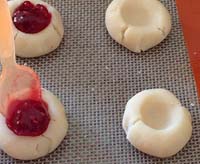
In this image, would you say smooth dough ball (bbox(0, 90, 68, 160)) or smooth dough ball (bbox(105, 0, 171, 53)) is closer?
smooth dough ball (bbox(0, 90, 68, 160))

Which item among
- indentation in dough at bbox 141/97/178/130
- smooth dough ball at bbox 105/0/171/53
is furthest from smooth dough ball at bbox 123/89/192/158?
smooth dough ball at bbox 105/0/171/53

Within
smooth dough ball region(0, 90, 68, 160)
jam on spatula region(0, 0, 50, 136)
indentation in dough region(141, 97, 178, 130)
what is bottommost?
smooth dough ball region(0, 90, 68, 160)

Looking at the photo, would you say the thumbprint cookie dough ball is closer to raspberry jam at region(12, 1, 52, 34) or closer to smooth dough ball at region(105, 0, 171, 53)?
raspberry jam at region(12, 1, 52, 34)

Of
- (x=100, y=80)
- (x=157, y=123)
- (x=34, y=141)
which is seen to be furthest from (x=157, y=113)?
(x=34, y=141)

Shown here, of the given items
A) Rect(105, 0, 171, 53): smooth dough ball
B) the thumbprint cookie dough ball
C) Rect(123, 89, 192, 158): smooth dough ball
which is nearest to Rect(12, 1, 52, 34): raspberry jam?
the thumbprint cookie dough ball

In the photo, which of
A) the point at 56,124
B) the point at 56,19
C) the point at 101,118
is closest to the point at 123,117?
the point at 101,118

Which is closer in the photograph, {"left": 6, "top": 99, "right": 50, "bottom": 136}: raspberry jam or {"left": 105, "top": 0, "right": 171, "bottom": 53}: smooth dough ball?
{"left": 6, "top": 99, "right": 50, "bottom": 136}: raspberry jam

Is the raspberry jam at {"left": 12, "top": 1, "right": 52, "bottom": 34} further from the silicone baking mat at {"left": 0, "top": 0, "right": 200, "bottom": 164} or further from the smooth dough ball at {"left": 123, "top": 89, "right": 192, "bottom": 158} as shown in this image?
the smooth dough ball at {"left": 123, "top": 89, "right": 192, "bottom": 158}

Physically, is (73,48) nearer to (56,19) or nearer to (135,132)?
(56,19)

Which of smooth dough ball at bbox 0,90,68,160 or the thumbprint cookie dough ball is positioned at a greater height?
the thumbprint cookie dough ball
